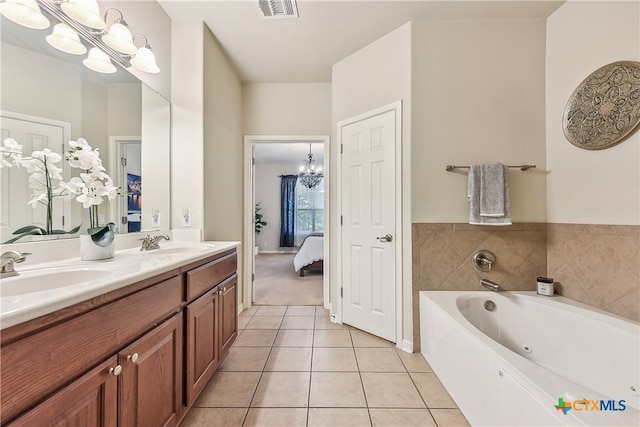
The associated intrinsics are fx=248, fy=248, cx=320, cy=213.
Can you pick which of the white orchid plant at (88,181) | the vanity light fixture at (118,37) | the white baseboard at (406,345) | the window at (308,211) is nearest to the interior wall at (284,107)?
the vanity light fixture at (118,37)

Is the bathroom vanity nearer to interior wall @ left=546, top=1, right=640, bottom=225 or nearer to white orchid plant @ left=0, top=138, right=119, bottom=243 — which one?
white orchid plant @ left=0, top=138, right=119, bottom=243

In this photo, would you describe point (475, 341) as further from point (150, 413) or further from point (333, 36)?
point (333, 36)

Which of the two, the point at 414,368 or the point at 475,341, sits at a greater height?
the point at 475,341

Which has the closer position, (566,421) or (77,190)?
(566,421)

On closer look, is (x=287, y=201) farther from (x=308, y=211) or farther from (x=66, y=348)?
(x=66, y=348)

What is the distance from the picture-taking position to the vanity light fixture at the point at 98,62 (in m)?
1.32

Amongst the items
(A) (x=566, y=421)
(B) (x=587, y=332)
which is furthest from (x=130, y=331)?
(B) (x=587, y=332)

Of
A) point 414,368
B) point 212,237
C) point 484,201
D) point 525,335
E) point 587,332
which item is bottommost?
point 414,368

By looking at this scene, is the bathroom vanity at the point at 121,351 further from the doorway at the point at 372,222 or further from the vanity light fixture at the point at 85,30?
the doorway at the point at 372,222

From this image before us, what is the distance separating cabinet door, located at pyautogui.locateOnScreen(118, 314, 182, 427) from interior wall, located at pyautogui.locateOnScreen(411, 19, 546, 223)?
1.76 metres

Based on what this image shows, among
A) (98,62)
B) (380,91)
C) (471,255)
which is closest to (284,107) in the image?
(380,91)

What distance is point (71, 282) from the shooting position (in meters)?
1.01

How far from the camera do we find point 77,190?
123 cm

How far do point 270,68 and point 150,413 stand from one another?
2899mm
